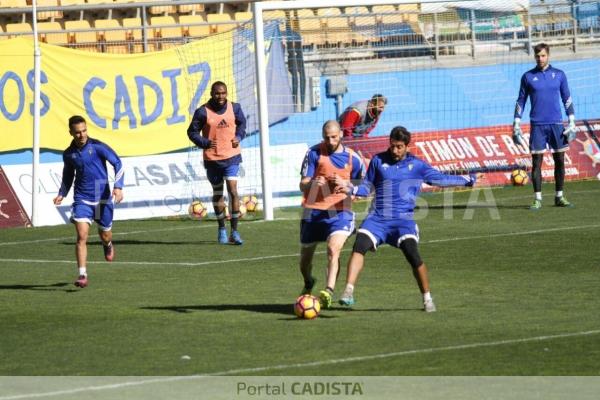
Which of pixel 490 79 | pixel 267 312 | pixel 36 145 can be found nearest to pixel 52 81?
pixel 36 145

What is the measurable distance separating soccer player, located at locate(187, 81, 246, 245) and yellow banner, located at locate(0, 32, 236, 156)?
481 cm

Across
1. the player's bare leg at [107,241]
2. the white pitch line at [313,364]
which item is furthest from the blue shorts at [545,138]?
the white pitch line at [313,364]

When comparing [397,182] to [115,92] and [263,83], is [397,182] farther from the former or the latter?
[115,92]

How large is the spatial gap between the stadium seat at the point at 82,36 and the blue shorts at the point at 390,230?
14640 mm

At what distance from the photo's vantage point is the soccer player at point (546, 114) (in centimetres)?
2175

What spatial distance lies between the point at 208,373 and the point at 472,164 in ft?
54.7

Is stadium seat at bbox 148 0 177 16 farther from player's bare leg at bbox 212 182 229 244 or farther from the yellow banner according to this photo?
player's bare leg at bbox 212 182 229 244

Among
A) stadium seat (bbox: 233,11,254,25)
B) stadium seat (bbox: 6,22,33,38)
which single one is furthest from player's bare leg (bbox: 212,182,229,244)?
stadium seat (bbox: 233,11,254,25)

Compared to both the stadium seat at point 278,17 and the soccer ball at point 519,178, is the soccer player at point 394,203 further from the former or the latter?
the soccer ball at point 519,178

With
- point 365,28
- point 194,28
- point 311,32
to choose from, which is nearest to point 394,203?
point 311,32

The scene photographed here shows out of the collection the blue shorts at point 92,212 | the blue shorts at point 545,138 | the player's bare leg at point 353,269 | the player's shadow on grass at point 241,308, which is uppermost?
the blue shorts at point 545,138

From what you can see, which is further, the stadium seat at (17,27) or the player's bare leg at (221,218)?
the stadium seat at (17,27)

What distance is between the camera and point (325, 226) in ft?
44.6

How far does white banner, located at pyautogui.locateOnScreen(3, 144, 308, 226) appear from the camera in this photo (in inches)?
950
